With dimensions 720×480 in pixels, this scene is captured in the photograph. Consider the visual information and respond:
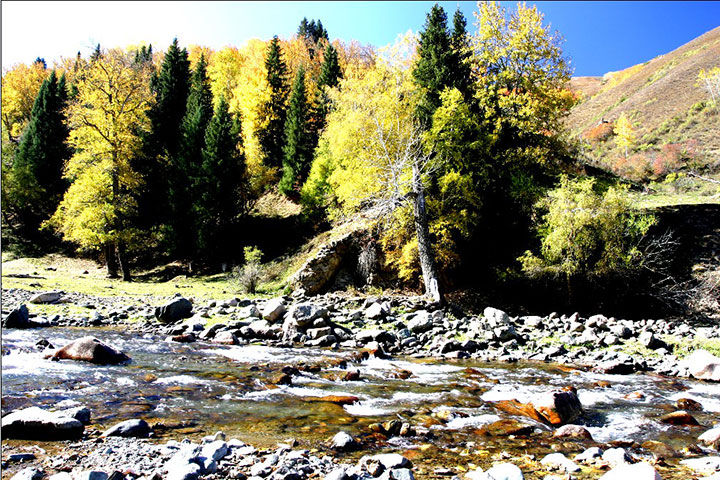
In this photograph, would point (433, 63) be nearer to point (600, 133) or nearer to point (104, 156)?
point (104, 156)

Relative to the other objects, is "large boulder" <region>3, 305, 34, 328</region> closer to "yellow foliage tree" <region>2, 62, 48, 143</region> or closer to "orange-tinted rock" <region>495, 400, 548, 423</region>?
"orange-tinted rock" <region>495, 400, 548, 423</region>

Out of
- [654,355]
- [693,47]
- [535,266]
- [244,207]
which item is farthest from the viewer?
[693,47]

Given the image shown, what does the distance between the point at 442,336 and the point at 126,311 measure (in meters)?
10.7

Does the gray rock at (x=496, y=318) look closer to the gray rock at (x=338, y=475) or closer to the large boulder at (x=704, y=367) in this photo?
the large boulder at (x=704, y=367)

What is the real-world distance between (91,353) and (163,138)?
32.4 metres

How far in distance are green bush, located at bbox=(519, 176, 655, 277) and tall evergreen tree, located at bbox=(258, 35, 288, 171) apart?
81.1 feet

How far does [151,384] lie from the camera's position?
267 inches

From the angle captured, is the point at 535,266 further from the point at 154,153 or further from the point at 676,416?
the point at 154,153

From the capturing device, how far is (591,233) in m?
16.2

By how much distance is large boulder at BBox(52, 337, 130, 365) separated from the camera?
796 centimetres

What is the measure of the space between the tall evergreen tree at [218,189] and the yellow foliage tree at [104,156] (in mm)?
4033

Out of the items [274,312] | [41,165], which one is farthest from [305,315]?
[41,165]

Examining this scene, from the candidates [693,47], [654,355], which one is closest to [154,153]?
[654,355]

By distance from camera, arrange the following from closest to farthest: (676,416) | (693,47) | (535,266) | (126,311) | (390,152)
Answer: (676,416) → (126,311) → (535,266) → (390,152) → (693,47)
